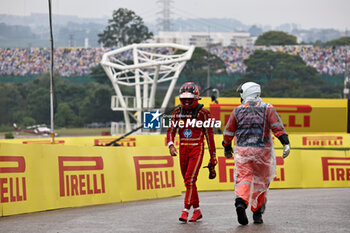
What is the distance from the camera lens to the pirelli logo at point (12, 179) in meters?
9.78

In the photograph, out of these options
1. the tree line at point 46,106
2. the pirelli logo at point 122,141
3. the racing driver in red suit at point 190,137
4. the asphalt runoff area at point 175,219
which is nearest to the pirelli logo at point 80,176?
the asphalt runoff area at point 175,219

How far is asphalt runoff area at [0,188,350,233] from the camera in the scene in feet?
25.7

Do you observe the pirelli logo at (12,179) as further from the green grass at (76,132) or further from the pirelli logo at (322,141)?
the green grass at (76,132)

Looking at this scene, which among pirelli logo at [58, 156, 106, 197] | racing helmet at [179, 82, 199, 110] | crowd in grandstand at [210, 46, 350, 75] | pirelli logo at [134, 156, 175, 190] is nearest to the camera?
racing helmet at [179, 82, 199, 110]

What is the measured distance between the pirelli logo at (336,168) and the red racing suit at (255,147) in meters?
9.37

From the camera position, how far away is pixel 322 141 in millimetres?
30016

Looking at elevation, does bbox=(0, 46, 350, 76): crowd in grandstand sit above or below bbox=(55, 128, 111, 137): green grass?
above

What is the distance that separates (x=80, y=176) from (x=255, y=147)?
4200 millimetres

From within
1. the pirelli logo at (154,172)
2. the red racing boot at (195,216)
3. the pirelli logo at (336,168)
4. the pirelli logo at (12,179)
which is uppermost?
the pirelli logo at (12,179)

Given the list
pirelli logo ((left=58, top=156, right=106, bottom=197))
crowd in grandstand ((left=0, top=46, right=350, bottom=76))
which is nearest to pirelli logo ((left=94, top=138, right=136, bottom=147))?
pirelli logo ((left=58, top=156, right=106, bottom=197))

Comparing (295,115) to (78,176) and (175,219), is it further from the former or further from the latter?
(175,219)

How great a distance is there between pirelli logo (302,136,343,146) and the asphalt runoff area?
18850 mm

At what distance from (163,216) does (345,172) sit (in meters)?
9.09

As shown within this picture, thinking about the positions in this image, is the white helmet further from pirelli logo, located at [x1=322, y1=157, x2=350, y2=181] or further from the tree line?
the tree line
